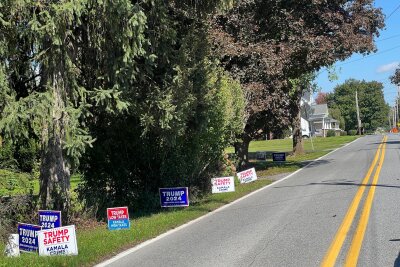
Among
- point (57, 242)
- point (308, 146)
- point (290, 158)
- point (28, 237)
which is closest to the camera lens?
point (57, 242)

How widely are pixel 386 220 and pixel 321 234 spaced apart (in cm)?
179

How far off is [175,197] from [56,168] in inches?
155

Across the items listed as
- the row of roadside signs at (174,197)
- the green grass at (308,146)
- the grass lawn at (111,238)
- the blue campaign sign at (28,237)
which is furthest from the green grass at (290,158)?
the blue campaign sign at (28,237)

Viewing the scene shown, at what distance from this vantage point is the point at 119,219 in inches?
452

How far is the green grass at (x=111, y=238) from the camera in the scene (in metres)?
8.13

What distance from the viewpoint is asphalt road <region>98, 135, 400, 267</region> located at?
7.61 meters

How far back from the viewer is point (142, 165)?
17.1m

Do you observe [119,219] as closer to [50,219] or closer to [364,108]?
[50,219]

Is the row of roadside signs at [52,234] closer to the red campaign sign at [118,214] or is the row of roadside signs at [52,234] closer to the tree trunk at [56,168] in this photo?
the red campaign sign at [118,214]

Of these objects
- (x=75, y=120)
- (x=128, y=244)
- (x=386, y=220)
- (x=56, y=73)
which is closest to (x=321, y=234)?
(x=386, y=220)

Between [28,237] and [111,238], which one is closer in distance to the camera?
[28,237]

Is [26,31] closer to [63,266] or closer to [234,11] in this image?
[63,266]

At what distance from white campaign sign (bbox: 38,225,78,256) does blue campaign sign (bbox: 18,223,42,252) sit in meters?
0.37

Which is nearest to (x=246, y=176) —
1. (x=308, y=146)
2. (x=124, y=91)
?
(x=124, y=91)
